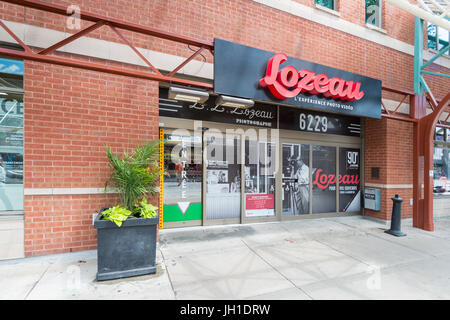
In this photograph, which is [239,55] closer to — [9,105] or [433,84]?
[9,105]

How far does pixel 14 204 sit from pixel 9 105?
1827 mm

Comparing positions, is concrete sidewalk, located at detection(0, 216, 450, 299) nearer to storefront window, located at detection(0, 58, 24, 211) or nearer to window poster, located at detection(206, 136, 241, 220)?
window poster, located at detection(206, 136, 241, 220)

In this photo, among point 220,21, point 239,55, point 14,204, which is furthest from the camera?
point 220,21

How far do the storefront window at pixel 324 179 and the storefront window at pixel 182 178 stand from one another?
150 inches

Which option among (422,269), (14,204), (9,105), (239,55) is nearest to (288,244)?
(422,269)

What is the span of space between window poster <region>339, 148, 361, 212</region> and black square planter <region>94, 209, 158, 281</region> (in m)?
6.49

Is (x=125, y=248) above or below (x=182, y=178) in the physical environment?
below

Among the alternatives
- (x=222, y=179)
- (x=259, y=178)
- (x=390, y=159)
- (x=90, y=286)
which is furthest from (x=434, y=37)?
(x=90, y=286)

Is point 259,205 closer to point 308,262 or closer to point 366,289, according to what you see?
point 308,262

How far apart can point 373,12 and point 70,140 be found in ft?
31.4

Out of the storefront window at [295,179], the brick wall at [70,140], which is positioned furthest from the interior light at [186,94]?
the storefront window at [295,179]

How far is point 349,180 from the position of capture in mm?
7719

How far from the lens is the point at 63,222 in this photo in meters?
4.19

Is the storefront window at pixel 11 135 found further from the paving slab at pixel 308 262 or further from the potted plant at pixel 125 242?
the paving slab at pixel 308 262
